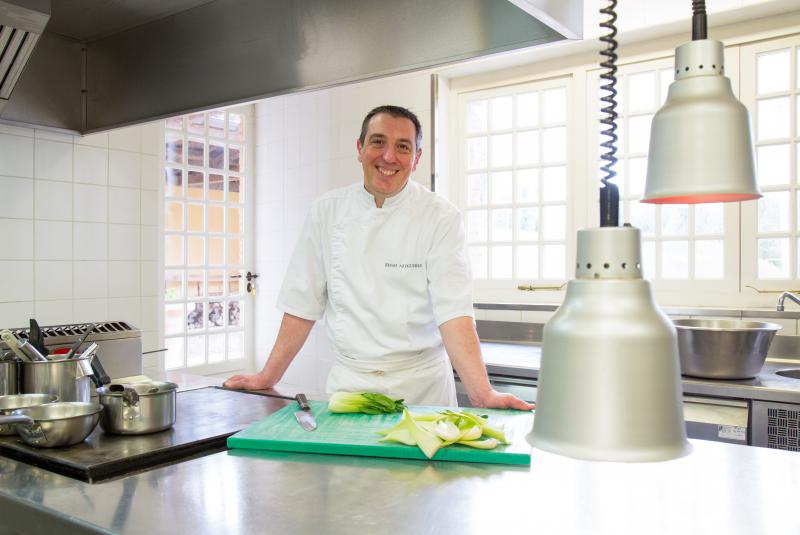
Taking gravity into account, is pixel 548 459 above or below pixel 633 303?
below

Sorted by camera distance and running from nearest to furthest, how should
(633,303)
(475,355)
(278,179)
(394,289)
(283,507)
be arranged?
(633,303) → (283,507) → (475,355) → (394,289) → (278,179)

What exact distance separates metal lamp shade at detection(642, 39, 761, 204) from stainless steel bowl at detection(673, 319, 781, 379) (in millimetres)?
1864

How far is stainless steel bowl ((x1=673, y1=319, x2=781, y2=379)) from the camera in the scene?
2242mm

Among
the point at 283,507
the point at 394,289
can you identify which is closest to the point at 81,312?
the point at 394,289

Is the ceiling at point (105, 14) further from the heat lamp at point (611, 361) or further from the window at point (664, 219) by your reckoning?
the window at point (664, 219)

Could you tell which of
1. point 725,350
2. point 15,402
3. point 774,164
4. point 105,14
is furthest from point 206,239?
point 774,164

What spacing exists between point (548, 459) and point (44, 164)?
2.69 metres

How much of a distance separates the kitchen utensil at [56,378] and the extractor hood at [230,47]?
99cm

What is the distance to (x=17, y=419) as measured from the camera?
1244mm

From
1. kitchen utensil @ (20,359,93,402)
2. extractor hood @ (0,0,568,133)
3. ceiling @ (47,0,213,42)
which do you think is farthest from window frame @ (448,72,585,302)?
kitchen utensil @ (20,359,93,402)

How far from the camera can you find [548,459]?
1211mm

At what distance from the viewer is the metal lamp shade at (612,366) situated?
526 millimetres

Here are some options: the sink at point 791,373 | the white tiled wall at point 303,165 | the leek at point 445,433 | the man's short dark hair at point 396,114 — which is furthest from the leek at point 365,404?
the white tiled wall at point 303,165

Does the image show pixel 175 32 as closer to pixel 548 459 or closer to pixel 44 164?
pixel 44 164
